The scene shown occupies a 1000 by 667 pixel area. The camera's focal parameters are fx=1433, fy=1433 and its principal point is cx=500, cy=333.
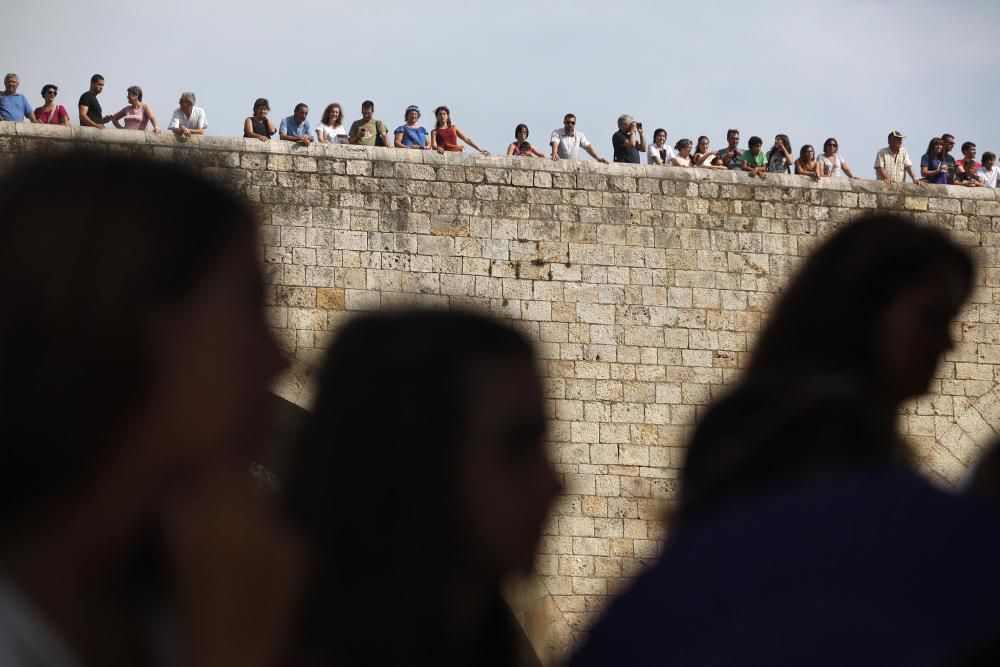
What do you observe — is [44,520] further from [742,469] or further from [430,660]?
[742,469]

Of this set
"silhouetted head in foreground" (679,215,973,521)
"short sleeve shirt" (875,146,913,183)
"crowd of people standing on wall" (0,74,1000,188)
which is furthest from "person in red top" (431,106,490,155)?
"silhouetted head in foreground" (679,215,973,521)

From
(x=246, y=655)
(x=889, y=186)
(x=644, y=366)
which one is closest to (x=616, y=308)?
(x=644, y=366)

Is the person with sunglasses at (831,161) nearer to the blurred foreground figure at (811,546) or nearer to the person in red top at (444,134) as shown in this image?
the person in red top at (444,134)

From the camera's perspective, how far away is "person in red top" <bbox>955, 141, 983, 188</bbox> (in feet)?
42.5

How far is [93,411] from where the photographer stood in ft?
3.58

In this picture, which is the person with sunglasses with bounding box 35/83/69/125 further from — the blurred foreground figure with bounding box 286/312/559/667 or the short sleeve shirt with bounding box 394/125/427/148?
the blurred foreground figure with bounding box 286/312/559/667

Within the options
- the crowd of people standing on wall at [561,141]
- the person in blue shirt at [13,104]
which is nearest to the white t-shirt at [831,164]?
the crowd of people standing on wall at [561,141]

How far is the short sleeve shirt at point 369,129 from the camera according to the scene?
39.5ft

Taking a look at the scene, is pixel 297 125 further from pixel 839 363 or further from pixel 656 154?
pixel 839 363

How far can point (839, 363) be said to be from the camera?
6.41ft

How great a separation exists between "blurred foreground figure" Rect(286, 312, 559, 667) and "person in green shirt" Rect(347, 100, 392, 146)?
10273 millimetres

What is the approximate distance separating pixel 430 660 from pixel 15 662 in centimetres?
83

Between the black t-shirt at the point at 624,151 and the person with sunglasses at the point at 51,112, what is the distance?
183 inches

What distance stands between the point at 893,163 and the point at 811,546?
11.9 m
